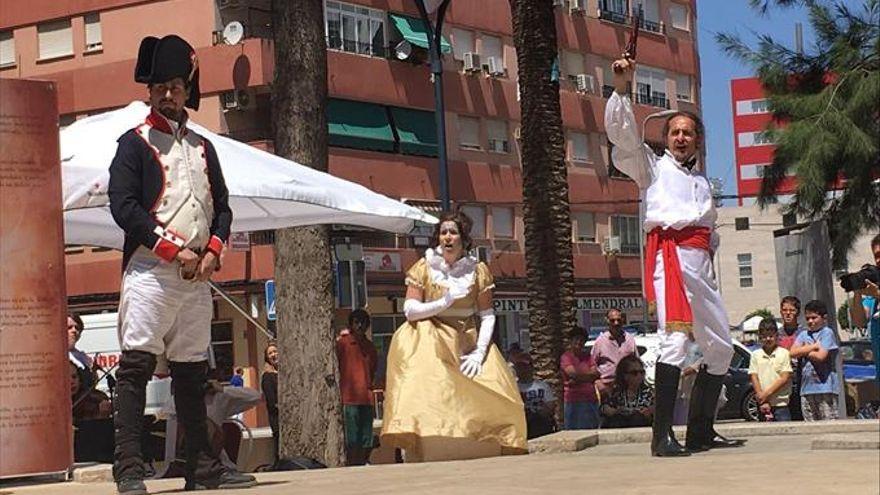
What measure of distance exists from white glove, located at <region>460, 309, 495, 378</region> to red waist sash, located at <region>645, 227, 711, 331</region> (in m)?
2.62

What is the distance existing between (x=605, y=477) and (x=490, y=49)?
52.9 metres

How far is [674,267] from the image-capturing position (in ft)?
28.5

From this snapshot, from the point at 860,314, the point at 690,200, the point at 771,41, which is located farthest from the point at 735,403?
the point at 690,200

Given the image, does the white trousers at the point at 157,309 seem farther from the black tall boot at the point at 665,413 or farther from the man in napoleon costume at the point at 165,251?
the black tall boot at the point at 665,413

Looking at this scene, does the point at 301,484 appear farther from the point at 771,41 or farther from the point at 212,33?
the point at 212,33

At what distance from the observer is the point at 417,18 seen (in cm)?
5525

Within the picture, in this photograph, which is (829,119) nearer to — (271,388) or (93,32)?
(271,388)

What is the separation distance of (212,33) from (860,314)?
39.2 m

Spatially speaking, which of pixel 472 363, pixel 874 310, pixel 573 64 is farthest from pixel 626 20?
pixel 472 363

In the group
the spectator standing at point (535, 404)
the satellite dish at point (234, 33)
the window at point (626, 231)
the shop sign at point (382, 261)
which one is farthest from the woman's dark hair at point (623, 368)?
the window at point (626, 231)

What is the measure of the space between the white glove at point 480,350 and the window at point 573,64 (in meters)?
51.6

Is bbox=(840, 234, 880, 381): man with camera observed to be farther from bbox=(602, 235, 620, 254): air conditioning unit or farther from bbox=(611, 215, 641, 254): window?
bbox=(611, 215, 641, 254): window

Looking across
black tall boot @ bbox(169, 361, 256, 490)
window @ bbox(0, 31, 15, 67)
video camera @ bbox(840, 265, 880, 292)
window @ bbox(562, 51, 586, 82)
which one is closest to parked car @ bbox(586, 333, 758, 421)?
video camera @ bbox(840, 265, 880, 292)

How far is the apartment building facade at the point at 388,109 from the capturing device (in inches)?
1913
